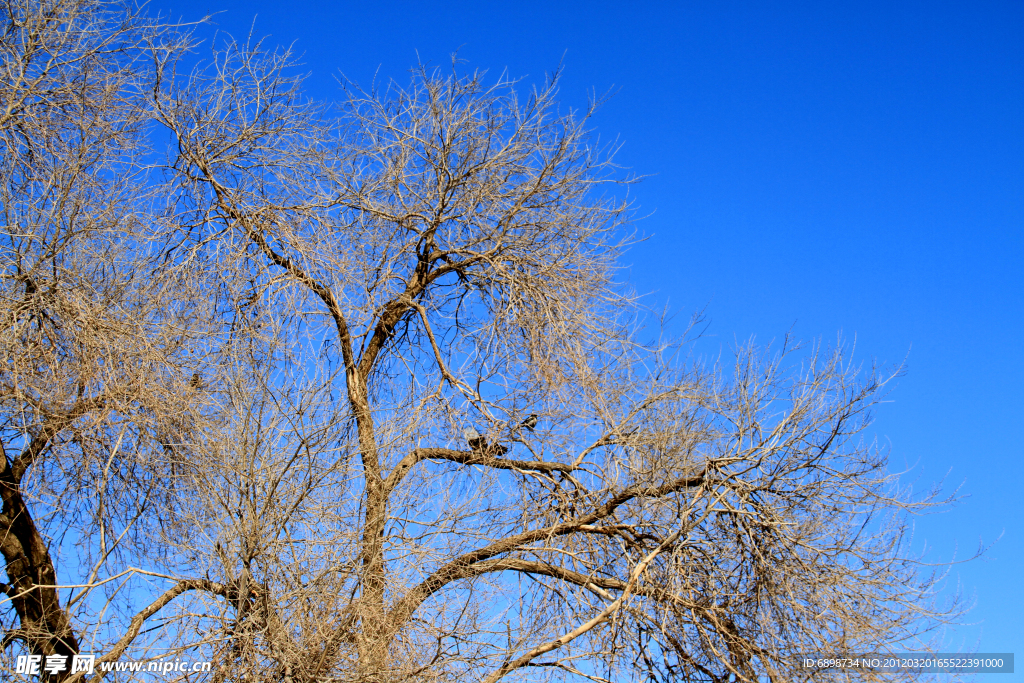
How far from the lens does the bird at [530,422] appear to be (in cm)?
805

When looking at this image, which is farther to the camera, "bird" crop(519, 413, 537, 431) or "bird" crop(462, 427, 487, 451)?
"bird" crop(519, 413, 537, 431)

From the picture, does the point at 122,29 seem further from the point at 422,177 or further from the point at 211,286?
the point at 422,177

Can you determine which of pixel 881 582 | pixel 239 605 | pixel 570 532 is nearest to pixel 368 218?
pixel 570 532

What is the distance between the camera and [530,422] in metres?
8.05

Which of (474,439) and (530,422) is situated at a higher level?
(530,422)

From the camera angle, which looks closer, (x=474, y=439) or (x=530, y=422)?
(x=474, y=439)

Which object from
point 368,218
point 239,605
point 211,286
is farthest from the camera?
point 368,218

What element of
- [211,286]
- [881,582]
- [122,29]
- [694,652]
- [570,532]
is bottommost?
[694,652]

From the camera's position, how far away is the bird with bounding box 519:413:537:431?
8.05 m

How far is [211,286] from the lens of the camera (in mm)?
8219

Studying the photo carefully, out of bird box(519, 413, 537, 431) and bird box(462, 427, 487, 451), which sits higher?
bird box(519, 413, 537, 431)

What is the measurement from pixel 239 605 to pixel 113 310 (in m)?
3.34

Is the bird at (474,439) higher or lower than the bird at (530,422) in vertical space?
lower

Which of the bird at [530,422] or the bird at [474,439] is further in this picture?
the bird at [530,422]
